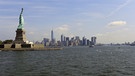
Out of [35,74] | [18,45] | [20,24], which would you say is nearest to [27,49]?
[18,45]

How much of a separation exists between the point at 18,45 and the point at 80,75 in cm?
9441

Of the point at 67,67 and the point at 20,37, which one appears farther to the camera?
the point at 20,37

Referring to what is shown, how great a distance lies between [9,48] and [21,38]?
7720 mm

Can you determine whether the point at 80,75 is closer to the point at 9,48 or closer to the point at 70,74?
the point at 70,74

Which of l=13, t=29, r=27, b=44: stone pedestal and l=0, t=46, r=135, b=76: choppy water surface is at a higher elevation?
l=13, t=29, r=27, b=44: stone pedestal

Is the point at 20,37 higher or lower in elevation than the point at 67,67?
higher

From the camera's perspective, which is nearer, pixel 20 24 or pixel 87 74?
pixel 87 74

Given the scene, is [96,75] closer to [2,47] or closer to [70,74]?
[70,74]

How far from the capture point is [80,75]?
35812 mm

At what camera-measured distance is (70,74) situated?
36.6 m

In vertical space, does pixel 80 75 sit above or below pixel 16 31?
below

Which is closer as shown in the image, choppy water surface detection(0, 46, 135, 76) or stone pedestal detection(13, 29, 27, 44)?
choppy water surface detection(0, 46, 135, 76)

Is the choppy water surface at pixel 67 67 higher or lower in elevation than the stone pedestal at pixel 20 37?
lower

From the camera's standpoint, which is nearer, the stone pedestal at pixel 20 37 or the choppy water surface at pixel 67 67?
the choppy water surface at pixel 67 67
